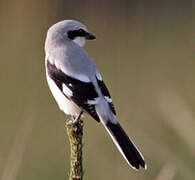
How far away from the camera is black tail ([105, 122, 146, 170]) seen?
2.83 metres

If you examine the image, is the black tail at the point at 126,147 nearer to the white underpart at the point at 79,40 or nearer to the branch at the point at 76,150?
the branch at the point at 76,150

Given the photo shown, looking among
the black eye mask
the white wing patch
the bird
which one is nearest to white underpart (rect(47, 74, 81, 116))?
the bird

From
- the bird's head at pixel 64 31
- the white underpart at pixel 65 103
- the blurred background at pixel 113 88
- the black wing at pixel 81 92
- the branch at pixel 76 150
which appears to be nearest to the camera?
the branch at pixel 76 150

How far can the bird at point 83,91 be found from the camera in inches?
115

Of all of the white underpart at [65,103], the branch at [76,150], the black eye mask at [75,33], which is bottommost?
the white underpart at [65,103]

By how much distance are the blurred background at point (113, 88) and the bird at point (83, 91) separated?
0.73ft

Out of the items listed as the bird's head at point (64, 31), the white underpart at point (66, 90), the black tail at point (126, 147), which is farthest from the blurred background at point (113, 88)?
the bird's head at point (64, 31)

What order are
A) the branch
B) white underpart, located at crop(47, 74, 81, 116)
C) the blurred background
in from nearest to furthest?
the branch
white underpart, located at crop(47, 74, 81, 116)
the blurred background

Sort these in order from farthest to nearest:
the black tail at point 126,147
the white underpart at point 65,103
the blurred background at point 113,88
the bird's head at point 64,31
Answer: the blurred background at point 113,88, the bird's head at point 64,31, the white underpart at point 65,103, the black tail at point 126,147

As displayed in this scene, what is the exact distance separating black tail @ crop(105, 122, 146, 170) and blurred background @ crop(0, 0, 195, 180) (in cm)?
13

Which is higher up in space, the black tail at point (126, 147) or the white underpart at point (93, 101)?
the white underpart at point (93, 101)

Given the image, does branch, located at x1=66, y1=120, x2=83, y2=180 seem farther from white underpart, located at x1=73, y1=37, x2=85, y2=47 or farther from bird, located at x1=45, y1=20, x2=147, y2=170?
white underpart, located at x1=73, y1=37, x2=85, y2=47
